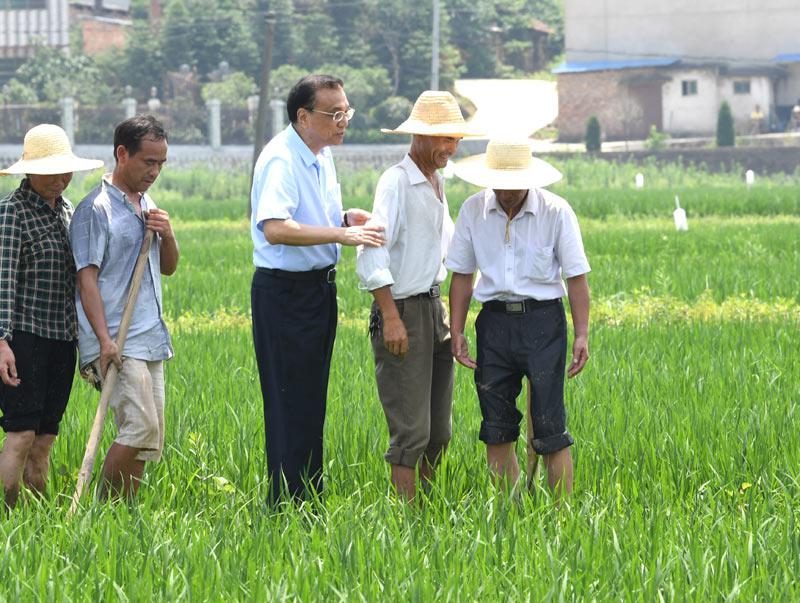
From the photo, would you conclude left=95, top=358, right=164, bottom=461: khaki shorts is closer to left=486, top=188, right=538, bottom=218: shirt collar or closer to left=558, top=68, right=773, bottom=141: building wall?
left=486, top=188, right=538, bottom=218: shirt collar

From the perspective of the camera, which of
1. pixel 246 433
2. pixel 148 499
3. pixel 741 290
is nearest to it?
pixel 148 499

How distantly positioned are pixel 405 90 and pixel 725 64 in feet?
34.9

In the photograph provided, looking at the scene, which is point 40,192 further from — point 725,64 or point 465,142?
point 725,64

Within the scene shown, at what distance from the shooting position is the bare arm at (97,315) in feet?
16.0

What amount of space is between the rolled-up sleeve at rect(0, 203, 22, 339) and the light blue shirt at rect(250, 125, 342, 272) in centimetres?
71

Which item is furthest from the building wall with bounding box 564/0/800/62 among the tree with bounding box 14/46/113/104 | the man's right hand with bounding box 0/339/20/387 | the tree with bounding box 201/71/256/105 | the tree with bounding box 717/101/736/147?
the man's right hand with bounding box 0/339/20/387

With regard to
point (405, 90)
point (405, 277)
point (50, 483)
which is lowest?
point (50, 483)

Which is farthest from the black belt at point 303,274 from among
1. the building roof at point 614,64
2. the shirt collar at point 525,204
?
the building roof at point 614,64

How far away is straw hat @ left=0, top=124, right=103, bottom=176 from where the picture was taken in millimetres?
4918

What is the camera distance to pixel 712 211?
87.1ft

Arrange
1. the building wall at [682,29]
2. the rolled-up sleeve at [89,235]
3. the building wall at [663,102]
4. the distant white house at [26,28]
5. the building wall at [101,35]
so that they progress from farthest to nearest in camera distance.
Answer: the building wall at [101,35], the distant white house at [26,28], the building wall at [682,29], the building wall at [663,102], the rolled-up sleeve at [89,235]

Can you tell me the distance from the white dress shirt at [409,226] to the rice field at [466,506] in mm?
671

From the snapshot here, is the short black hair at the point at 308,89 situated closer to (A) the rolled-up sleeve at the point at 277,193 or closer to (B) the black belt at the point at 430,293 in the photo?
(A) the rolled-up sleeve at the point at 277,193

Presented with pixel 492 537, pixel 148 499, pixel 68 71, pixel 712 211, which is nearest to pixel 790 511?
pixel 492 537
